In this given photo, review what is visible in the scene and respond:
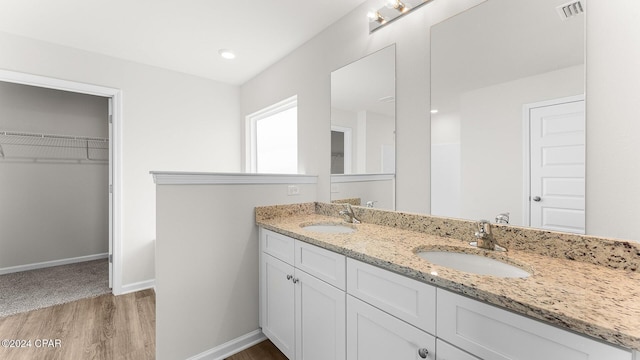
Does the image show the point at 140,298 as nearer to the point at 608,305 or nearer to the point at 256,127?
the point at 256,127

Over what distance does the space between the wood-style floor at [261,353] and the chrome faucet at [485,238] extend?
A: 57.8 inches

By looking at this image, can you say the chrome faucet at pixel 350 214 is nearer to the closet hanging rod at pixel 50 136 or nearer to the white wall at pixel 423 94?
the white wall at pixel 423 94

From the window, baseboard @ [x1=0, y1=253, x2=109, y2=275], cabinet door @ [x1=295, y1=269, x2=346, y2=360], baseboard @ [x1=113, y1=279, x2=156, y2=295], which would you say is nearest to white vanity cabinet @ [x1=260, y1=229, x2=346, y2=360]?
cabinet door @ [x1=295, y1=269, x2=346, y2=360]

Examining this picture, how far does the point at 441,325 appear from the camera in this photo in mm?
882

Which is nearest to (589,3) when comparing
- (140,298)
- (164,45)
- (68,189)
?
(164,45)

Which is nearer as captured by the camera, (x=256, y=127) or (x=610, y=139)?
(x=610, y=139)

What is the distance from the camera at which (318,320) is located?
55.8 inches

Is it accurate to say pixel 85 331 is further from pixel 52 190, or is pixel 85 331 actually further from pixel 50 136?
pixel 50 136

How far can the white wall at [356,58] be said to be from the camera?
1.58m

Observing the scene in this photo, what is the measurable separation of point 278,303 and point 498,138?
1610 millimetres

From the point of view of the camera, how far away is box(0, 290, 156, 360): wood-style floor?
1.83 meters

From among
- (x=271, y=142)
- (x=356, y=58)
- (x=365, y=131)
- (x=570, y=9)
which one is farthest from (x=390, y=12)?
(x=271, y=142)

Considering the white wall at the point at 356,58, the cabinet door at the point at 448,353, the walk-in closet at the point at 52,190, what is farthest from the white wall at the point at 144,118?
the cabinet door at the point at 448,353

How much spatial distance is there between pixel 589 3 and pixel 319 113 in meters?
1.67
